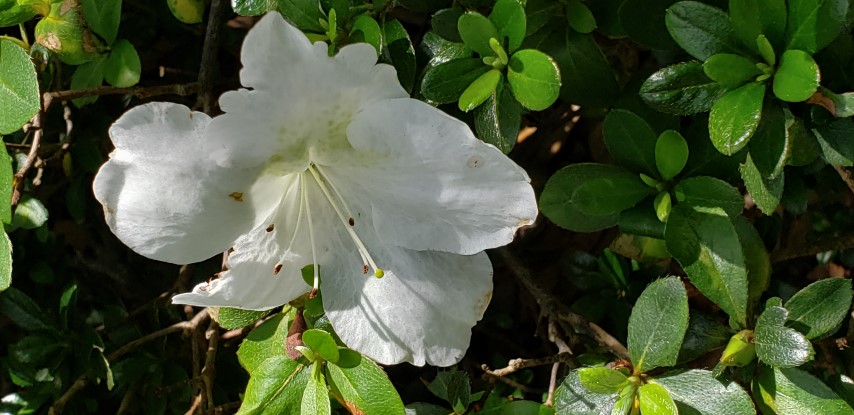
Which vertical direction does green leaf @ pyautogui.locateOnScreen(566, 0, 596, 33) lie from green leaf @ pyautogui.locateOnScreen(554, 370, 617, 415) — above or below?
above

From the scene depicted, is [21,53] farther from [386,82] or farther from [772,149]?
[772,149]

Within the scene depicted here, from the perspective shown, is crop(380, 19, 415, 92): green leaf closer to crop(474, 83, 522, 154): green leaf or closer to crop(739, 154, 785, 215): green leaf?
crop(474, 83, 522, 154): green leaf

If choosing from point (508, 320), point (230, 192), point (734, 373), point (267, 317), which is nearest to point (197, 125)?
point (230, 192)

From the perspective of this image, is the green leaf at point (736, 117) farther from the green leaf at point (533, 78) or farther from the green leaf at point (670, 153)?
the green leaf at point (533, 78)

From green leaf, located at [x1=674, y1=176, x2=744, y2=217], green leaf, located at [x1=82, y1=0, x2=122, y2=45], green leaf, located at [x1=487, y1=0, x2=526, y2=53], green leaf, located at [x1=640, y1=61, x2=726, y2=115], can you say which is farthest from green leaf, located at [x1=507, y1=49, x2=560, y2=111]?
green leaf, located at [x1=82, y1=0, x2=122, y2=45]

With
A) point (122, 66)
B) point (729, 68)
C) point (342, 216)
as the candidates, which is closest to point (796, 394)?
point (729, 68)

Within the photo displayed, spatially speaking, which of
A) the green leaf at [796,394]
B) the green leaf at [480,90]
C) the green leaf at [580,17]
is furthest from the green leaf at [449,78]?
the green leaf at [796,394]
